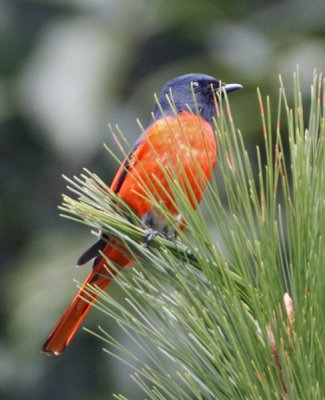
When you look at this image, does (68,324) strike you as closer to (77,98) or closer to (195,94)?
(195,94)

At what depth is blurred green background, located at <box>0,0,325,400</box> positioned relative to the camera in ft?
17.8

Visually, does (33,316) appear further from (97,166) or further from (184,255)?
(184,255)

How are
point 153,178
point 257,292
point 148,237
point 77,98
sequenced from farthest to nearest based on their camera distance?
1. point 77,98
2. point 153,178
3. point 148,237
4. point 257,292

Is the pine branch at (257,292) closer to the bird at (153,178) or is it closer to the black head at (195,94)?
the bird at (153,178)

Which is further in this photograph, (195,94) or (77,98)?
(77,98)

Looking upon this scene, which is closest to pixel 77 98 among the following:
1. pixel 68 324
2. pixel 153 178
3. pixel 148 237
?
pixel 153 178

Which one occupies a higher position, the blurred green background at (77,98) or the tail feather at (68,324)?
the tail feather at (68,324)

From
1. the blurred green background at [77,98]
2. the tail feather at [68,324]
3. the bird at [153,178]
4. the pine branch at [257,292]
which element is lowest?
the blurred green background at [77,98]

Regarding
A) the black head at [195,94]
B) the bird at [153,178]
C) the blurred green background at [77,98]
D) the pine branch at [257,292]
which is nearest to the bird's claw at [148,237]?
the pine branch at [257,292]

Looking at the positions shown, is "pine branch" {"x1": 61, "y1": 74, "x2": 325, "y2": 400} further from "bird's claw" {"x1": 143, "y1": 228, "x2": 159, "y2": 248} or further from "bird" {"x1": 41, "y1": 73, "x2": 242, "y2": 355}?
"bird" {"x1": 41, "y1": 73, "x2": 242, "y2": 355}

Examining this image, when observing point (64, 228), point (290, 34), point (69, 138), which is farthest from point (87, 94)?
point (290, 34)

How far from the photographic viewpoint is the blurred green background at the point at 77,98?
543 centimetres

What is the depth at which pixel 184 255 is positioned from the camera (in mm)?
2076

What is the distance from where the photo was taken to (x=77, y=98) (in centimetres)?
561
